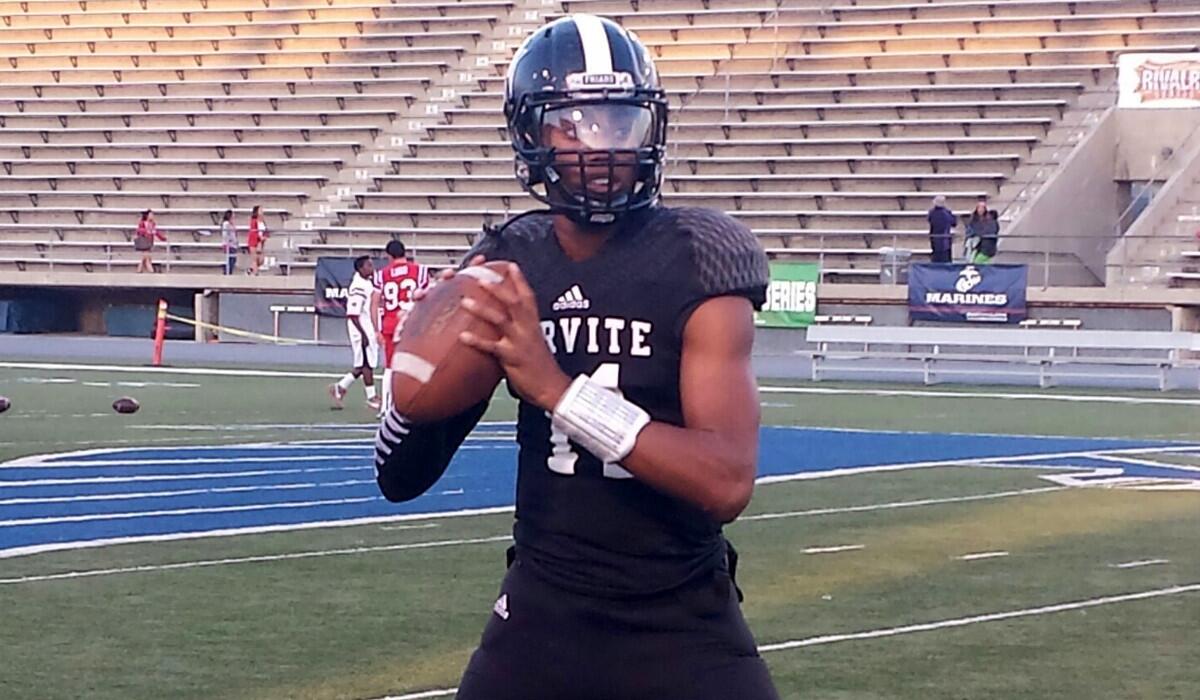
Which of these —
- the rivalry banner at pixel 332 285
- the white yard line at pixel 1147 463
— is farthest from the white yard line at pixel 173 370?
the white yard line at pixel 1147 463

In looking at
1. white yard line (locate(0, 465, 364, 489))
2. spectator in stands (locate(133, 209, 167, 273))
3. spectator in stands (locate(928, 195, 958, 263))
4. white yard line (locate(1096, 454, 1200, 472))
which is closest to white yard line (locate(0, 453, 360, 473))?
white yard line (locate(0, 465, 364, 489))

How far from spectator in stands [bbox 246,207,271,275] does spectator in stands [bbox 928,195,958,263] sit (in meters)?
10.4

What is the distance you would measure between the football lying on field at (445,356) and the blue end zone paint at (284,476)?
21.4 ft

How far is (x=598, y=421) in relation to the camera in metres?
2.81

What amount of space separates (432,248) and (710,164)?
4375mm

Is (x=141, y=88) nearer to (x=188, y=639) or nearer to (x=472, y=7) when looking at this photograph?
(x=472, y=7)

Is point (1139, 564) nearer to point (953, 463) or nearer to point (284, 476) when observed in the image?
point (953, 463)

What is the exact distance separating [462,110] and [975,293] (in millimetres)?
10856

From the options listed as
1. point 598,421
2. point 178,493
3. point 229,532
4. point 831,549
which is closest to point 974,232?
point 178,493

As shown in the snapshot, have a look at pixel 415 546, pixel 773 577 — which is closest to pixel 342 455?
pixel 415 546

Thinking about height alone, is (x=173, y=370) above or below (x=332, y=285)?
below

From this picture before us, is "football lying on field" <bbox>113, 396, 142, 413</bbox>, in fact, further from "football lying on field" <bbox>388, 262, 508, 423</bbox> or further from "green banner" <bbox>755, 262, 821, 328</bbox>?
"football lying on field" <bbox>388, 262, 508, 423</bbox>

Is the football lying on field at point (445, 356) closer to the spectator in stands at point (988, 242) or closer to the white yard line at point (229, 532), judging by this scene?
the white yard line at point (229, 532)

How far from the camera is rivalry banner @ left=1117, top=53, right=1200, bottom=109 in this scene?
92.6 ft
